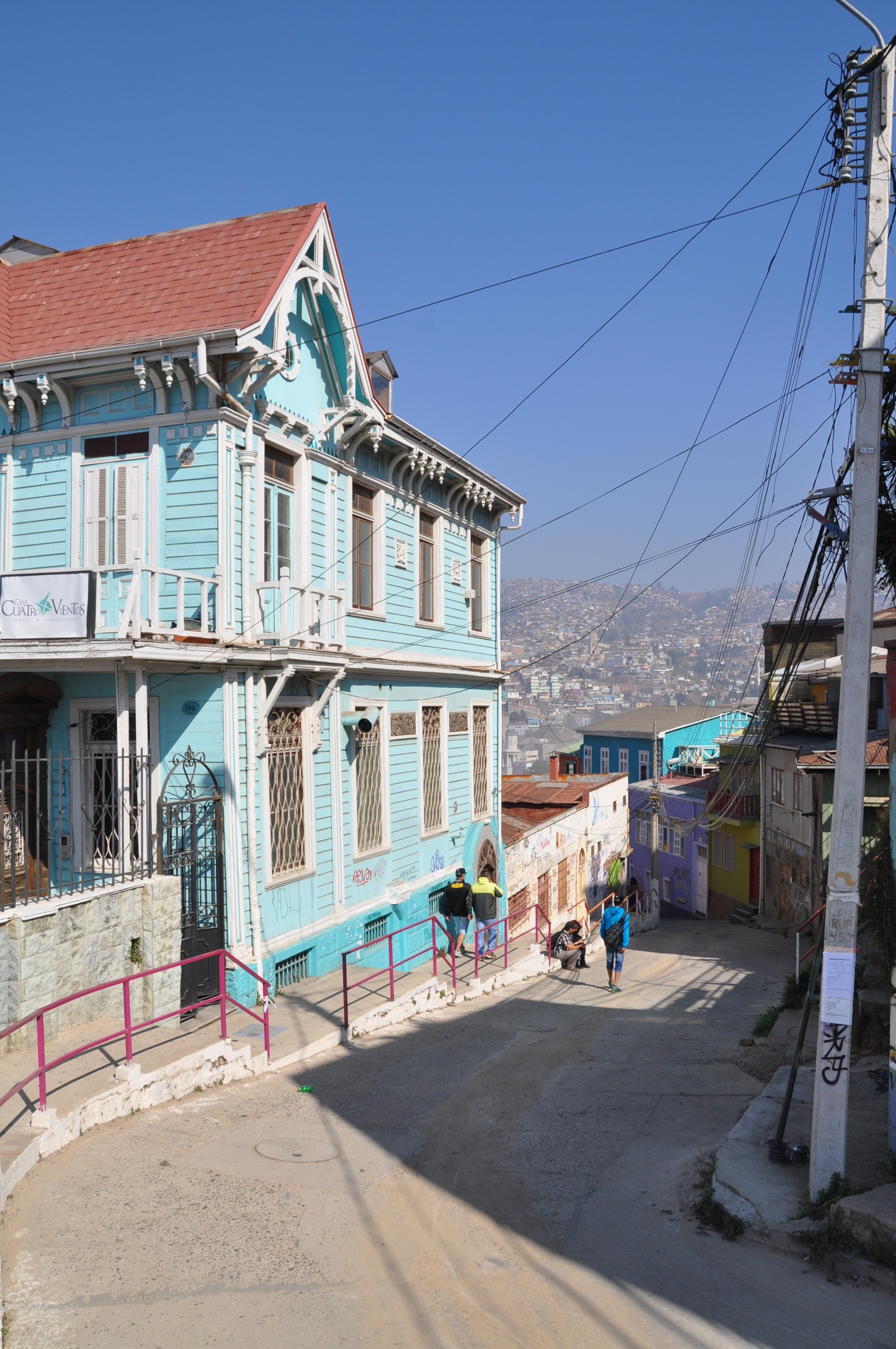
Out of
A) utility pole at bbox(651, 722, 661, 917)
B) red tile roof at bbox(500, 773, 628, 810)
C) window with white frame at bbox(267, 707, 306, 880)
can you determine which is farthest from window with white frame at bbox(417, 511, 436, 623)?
utility pole at bbox(651, 722, 661, 917)

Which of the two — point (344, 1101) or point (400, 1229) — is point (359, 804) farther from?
point (400, 1229)

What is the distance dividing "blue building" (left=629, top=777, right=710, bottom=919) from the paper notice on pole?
3285 cm

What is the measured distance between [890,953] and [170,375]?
32.2 feet

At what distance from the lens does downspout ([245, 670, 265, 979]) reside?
1261 cm

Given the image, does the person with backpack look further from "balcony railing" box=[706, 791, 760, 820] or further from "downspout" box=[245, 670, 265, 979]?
"balcony railing" box=[706, 791, 760, 820]

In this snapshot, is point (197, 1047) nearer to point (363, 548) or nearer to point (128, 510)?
point (128, 510)

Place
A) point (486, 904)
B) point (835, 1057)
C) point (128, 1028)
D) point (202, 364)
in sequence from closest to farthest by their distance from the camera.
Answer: point (835, 1057) < point (128, 1028) < point (202, 364) < point (486, 904)

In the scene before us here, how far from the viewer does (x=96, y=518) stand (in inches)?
512

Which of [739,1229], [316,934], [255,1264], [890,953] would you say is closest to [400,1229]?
[255,1264]

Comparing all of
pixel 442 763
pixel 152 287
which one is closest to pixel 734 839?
pixel 442 763

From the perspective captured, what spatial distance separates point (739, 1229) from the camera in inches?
270

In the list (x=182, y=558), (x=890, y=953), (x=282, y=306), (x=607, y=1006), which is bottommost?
(x=607, y=1006)

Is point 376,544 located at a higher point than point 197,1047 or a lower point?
higher

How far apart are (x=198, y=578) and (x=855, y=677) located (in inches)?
298
